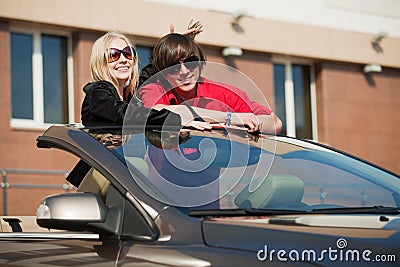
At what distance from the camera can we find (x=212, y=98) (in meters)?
3.97

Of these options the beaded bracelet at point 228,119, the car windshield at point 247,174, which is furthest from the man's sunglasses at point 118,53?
the car windshield at point 247,174

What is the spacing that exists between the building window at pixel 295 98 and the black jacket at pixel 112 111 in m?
11.3

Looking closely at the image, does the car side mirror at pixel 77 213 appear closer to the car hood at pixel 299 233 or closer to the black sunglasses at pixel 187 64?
the car hood at pixel 299 233

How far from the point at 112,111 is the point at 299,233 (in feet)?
3.79

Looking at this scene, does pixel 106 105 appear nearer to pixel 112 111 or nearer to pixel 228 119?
pixel 112 111

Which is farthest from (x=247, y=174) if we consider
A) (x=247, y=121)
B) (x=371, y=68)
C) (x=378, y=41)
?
(x=378, y=41)

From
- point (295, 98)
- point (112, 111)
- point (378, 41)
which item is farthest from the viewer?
point (378, 41)

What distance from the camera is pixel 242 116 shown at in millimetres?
3635

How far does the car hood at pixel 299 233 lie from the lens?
8.79 ft

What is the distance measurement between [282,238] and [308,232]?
3.7 inches

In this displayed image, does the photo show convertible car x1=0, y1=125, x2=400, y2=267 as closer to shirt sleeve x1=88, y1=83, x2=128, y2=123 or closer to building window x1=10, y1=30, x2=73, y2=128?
shirt sleeve x1=88, y1=83, x2=128, y2=123

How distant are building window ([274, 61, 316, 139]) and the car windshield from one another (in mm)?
11368

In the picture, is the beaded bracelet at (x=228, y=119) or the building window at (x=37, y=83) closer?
the beaded bracelet at (x=228, y=119)

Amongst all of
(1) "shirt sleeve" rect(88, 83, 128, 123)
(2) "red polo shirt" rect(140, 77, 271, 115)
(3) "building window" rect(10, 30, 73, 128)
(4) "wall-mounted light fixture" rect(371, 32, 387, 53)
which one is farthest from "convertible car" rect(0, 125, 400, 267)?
(4) "wall-mounted light fixture" rect(371, 32, 387, 53)
